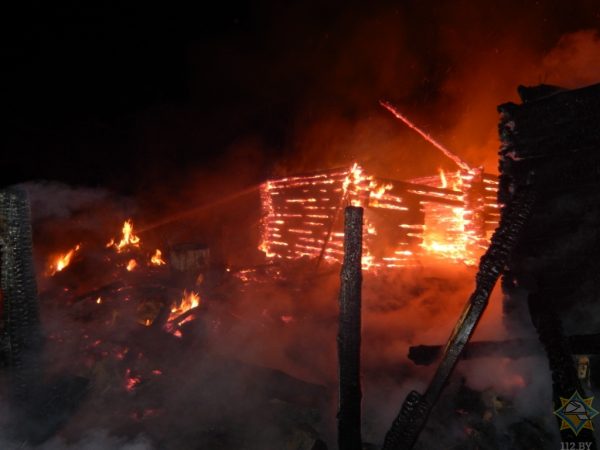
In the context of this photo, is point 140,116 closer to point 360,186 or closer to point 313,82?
point 313,82

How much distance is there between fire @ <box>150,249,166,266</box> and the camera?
1338 cm

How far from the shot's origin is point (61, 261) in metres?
12.0

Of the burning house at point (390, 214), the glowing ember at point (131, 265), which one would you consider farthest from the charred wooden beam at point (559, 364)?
the glowing ember at point (131, 265)

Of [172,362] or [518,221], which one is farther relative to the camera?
[172,362]

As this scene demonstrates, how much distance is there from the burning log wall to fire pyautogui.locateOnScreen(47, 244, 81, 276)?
811cm

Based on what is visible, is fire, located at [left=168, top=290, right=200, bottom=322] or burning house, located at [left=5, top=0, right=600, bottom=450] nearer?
burning house, located at [left=5, top=0, right=600, bottom=450]

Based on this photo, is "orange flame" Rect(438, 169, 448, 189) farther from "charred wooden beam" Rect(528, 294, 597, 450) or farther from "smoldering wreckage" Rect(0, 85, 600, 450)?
"charred wooden beam" Rect(528, 294, 597, 450)

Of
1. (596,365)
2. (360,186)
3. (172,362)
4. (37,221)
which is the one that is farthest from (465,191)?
(37,221)

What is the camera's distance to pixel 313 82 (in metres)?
21.2

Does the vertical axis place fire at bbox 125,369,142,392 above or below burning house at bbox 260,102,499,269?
below

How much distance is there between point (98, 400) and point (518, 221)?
6.83m

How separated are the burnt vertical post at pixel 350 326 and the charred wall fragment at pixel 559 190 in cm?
217

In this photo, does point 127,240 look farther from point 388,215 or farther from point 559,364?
point 559,364

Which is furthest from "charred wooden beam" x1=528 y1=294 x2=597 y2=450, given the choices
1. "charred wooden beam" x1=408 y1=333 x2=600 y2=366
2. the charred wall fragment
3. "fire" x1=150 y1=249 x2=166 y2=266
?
"fire" x1=150 y1=249 x2=166 y2=266
